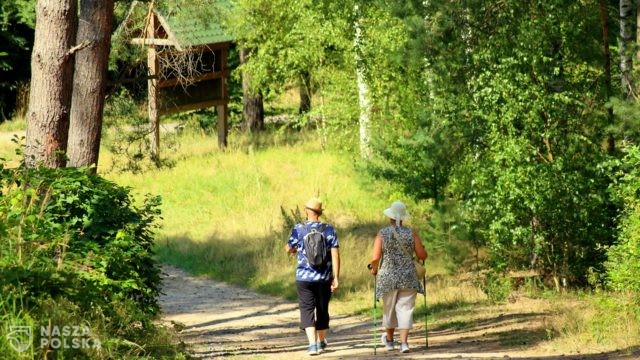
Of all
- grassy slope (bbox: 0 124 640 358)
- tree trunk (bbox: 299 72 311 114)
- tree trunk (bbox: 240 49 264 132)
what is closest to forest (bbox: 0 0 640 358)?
grassy slope (bbox: 0 124 640 358)

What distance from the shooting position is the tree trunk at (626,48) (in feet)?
58.4

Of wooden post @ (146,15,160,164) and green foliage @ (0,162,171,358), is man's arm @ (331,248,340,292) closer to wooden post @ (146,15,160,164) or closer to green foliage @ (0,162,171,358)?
green foliage @ (0,162,171,358)

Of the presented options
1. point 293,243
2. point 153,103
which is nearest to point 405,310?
point 293,243

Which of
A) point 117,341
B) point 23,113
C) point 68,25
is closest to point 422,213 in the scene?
point 68,25

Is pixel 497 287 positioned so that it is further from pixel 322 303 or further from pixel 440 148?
pixel 322 303

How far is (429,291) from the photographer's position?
1941 cm

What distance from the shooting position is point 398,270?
13.5 metres

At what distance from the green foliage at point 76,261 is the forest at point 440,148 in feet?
0.07

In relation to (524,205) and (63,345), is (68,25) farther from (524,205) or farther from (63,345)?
(524,205)

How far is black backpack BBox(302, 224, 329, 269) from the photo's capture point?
13.0m

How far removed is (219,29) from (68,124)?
73.8 ft

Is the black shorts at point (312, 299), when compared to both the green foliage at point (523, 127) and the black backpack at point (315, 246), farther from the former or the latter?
the green foliage at point (523, 127)

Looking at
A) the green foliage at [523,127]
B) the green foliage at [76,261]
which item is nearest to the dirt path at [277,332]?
Answer: the green foliage at [76,261]

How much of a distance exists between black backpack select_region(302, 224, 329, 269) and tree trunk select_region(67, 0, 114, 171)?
2673 millimetres
